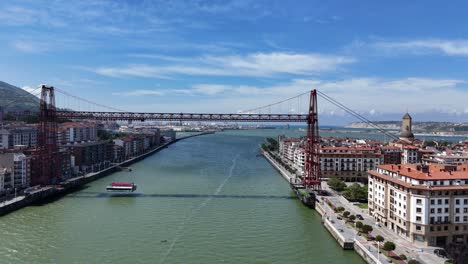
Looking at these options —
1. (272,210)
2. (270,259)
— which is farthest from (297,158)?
(270,259)

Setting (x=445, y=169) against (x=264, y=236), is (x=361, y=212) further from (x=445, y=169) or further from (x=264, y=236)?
(x=264, y=236)

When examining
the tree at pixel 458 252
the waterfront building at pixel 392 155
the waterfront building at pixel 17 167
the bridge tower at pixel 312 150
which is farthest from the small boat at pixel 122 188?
the waterfront building at pixel 392 155

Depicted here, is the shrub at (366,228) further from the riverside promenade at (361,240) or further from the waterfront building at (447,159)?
the waterfront building at (447,159)

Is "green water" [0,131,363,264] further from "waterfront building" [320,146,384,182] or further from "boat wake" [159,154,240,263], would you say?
"waterfront building" [320,146,384,182]

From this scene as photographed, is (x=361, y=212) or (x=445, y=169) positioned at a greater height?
(x=445, y=169)

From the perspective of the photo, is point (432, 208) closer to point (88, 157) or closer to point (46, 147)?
point (46, 147)

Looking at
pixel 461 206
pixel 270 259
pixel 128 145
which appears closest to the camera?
pixel 270 259
